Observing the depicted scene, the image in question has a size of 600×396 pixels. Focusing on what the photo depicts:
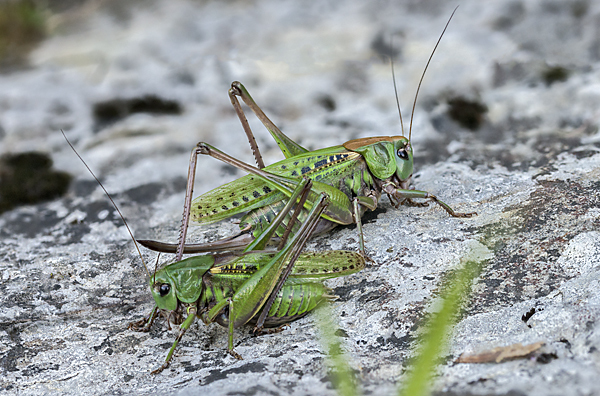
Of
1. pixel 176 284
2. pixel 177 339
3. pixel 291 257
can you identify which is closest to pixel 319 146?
pixel 291 257

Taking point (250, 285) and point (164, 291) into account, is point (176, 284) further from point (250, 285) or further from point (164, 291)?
point (250, 285)

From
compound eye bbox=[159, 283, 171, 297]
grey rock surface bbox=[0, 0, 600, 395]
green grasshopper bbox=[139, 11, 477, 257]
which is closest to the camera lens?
grey rock surface bbox=[0, 0, 600, 395]

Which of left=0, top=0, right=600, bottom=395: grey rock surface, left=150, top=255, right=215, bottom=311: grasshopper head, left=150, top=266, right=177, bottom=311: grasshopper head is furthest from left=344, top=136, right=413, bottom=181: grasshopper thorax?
left=150, top=266, right=177, bottom=311: grasshopper head

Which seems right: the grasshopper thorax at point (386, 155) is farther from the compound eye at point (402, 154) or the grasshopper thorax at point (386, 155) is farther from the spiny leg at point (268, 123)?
the spiny leg at point (268, 123)

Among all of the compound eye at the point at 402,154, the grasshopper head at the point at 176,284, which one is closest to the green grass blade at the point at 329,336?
the grasshopper head at the point at 176,284

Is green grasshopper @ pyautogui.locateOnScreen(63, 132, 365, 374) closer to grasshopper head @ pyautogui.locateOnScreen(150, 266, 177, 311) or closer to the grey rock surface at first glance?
grasshopper head @ pyautogui.locateOnScreen(150, 266, 177, 311)

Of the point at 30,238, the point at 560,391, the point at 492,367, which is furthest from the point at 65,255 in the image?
the point at 560,391

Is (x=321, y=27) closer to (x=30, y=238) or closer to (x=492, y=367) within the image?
(x=30, y=238)
